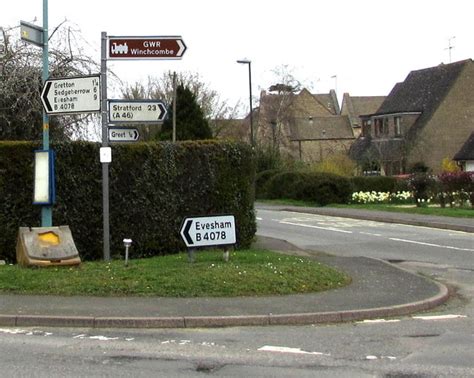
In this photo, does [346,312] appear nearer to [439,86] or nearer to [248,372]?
[248,372]

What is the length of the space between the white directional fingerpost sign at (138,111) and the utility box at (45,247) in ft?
7.41

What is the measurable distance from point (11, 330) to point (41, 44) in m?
6.08

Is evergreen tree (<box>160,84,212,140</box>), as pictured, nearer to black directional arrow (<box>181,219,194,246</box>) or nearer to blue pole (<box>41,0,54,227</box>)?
blue pole (<box>41,0,54,227</box>)

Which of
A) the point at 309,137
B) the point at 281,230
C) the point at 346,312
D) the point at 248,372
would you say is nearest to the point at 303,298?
the point at 346,312

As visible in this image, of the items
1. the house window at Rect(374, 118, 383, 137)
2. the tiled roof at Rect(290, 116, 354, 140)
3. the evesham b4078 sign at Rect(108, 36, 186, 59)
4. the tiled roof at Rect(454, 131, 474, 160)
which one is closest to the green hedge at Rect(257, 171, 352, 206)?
the tiled roof at Rect(454, 131, 474, 160)


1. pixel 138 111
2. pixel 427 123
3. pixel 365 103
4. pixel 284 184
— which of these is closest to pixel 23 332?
pixel 138 111

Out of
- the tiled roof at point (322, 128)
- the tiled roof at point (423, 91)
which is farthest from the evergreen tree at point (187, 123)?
the tiled roof at point (322, 128)

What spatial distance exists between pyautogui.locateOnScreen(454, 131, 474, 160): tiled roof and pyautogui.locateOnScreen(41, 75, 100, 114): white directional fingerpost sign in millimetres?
45687

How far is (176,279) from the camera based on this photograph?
1119cm

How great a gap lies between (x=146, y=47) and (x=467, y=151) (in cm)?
4653

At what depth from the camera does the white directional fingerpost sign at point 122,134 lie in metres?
12.5

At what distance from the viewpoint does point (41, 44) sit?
42.5 ft

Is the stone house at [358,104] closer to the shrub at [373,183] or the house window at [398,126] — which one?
the house window at [398,126]

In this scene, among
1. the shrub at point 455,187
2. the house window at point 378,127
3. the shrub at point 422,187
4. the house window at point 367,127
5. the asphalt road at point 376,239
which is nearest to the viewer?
the asphalt road at point 376,239
